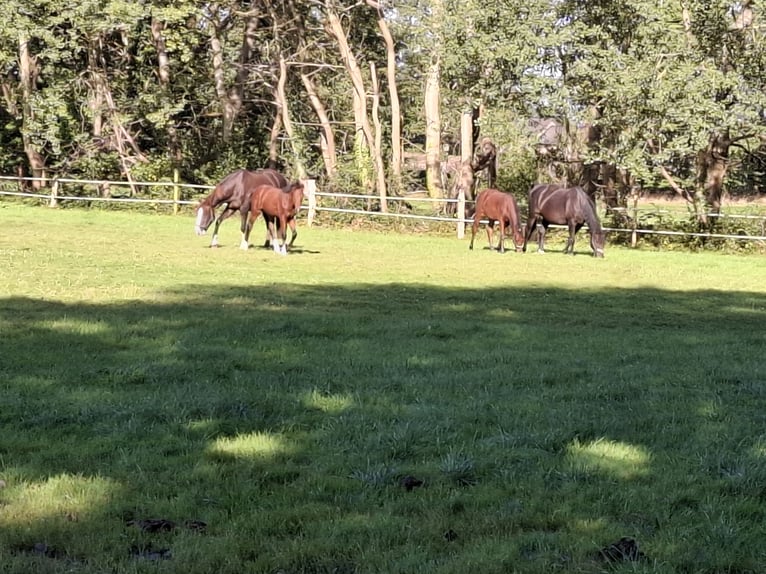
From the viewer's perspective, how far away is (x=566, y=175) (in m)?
30.0

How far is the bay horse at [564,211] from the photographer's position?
22.3 m

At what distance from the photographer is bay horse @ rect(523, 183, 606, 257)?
22328mm

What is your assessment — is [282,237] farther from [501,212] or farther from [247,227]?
[501,212]

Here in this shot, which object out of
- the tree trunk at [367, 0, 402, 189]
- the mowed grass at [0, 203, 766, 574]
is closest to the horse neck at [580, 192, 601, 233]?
the mowed grass at [0, 203, 766, 574]

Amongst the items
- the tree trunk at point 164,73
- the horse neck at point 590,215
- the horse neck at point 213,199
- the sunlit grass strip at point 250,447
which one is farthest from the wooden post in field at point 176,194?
the sunlit grass strip at point 250,447

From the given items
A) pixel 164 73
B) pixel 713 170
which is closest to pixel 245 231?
pixel 713 170

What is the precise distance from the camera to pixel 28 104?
32.5 m

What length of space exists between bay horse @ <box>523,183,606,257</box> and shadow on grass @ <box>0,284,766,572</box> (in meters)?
12.1

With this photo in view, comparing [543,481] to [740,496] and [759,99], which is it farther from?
[759,99]

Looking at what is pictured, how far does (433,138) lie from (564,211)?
971 centimetres

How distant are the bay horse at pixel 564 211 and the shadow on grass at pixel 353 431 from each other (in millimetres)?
12055

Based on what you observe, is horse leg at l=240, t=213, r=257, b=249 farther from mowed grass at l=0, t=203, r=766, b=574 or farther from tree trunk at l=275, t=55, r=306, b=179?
tree trunk at l=275, t=55, r=306, b=179

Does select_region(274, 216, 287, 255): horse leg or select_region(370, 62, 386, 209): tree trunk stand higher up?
select_region(370, 62, 386, 209): tree trunk

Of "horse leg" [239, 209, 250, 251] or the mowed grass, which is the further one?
"horse leg" [239, 209, 250, 251]
